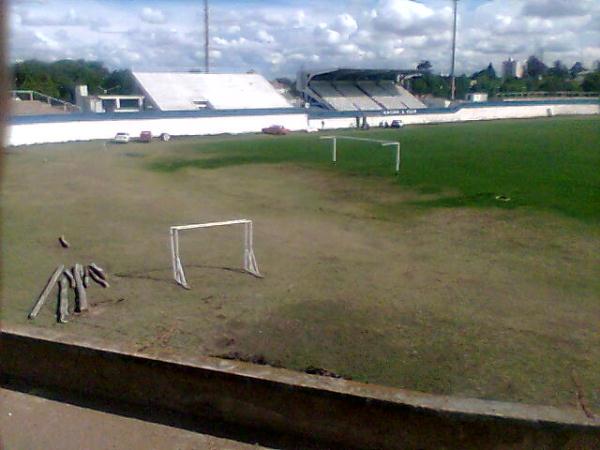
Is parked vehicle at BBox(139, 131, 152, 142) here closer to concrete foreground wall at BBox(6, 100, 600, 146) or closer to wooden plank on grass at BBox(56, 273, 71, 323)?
concrete foreground wall at BBox(6, 100, 600, 146)

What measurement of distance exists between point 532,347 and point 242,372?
3.95 metres

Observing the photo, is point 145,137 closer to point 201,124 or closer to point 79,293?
point 201,124

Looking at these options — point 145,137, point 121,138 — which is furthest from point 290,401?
point 145,137

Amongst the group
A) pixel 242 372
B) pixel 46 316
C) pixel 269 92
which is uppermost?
pixel 269 92

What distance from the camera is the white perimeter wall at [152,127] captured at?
3947 centimetres

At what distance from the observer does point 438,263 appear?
36.8 feet

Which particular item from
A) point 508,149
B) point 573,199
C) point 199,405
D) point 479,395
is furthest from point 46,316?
point 508,149

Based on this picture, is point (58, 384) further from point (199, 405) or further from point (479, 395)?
point (479, 395)

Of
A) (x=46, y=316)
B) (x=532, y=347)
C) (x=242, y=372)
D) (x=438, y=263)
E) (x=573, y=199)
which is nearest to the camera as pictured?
(x=242, y=372)

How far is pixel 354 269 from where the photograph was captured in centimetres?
1084

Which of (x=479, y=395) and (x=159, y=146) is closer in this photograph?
(x=479, y=395)

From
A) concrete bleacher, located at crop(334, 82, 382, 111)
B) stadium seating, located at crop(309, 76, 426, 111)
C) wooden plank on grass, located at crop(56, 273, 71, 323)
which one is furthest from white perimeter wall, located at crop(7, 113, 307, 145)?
wooden plank on grass, located at crop(56, 273, 71, 323)

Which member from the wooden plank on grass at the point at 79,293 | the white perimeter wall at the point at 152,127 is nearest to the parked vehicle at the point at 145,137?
the white perimeter wall at the point at 152,127

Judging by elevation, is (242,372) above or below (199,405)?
above
